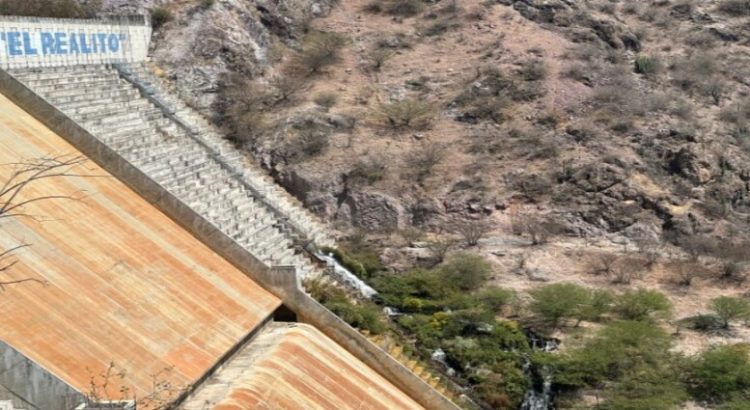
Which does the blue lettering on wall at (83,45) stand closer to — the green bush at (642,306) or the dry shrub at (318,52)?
the dry shrub at (318,52)

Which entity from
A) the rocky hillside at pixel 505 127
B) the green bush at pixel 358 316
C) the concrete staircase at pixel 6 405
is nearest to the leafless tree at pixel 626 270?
the rocky hillside at pixel 505 127

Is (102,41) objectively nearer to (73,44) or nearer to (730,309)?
(73,44)

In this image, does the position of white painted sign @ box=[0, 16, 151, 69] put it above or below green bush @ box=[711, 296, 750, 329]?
above

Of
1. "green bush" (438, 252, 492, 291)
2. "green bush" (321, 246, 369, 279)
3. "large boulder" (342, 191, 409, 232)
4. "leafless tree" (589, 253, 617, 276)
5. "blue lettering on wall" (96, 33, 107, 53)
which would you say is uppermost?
"blue lettering on wall" (96, 33, 107, 53)

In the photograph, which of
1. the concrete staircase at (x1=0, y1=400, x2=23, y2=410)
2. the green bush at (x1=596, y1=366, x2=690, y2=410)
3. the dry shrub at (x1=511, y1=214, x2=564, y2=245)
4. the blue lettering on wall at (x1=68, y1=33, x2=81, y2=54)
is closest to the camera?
the concrete staircase at (x1=0, y1=400, x2=23, y2=410)

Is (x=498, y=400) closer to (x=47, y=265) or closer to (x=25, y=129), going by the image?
(x=47, y=265)

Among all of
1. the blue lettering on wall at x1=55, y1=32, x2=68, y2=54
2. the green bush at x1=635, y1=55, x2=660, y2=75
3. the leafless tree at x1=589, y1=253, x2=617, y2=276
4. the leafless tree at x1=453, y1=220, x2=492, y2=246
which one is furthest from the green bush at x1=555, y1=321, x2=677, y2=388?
the green bush at x1=635, y1=55, x2=660, y2=75

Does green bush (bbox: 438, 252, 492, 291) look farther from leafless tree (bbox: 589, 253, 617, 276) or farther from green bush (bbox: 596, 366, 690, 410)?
green bush (bbox: 596, 366, 690, 410)
